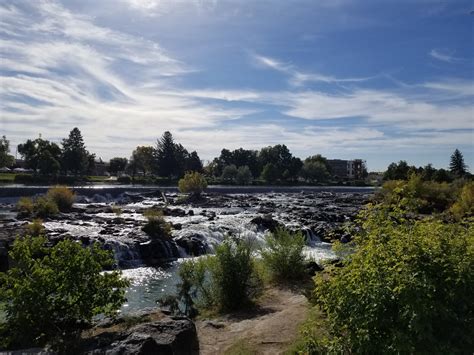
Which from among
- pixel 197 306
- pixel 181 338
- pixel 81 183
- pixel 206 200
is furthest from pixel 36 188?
pixel 181 338

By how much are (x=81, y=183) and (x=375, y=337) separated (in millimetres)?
68923

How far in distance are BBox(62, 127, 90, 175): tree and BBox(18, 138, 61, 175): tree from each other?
1.50 meters

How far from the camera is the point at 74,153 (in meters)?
73.7

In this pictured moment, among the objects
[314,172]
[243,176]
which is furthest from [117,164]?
[314,172]

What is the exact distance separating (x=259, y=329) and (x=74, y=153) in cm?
7275

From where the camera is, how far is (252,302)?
9.56m

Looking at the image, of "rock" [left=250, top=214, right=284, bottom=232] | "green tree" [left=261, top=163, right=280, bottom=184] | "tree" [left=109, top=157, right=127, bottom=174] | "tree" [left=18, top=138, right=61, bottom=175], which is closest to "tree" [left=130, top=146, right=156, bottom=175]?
"tree" [left=109, top=157, right=127, bottom=174]

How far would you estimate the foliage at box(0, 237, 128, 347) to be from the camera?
18.9 feet

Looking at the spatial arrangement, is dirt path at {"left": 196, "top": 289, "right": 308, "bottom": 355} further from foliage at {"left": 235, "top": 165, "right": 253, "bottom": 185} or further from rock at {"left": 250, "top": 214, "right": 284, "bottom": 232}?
foliage at {"left": 235, "top": 165, "right": 253, "bottom": 185}

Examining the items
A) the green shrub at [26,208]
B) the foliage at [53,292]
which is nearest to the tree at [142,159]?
the green shrub at [26,208]

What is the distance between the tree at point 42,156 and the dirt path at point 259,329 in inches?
2536

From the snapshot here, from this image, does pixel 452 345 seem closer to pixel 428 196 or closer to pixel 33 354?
pixel 33 354

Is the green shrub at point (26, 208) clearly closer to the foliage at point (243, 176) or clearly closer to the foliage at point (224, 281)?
the foliage at point (224, 281)

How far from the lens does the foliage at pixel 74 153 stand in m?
73.5
